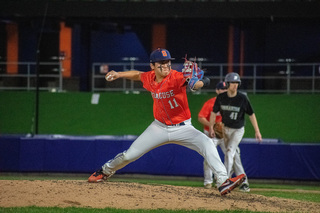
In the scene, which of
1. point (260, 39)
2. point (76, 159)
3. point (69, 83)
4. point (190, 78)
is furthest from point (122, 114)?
point (190, 78)

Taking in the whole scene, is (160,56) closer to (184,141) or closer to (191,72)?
(191,72)

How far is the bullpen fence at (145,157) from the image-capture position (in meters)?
14.5

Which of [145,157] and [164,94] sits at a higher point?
[164,94]

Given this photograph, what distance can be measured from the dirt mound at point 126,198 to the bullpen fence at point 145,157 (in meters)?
5.36

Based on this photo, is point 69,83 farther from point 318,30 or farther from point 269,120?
point 318,30

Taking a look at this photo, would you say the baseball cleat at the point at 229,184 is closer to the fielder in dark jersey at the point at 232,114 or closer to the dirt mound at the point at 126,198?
the dirt mound at the point at 126,198

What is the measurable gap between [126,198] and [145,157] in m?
6.44

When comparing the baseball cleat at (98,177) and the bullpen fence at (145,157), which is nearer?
the baseball cleat at (98,177)

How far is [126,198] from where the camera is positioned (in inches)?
336

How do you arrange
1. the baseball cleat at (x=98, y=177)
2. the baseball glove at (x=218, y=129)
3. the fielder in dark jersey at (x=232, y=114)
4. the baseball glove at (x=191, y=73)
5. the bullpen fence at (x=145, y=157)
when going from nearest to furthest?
the baseball glove at (x=191, y=73) → the baseball cleat at (x=98, y=177) → the fielder in dark jersey at (x=232, y=114) → the baseball glove at (x=218, y=129) → the bullpen fence at (x=145, y=157)

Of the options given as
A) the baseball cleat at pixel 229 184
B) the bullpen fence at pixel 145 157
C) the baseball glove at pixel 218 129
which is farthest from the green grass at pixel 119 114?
the baseball cleat at pixel 229 184

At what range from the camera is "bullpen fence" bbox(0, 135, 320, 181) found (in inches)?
570

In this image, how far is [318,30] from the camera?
2753 centimetres

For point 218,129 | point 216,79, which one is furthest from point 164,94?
point 216,79
